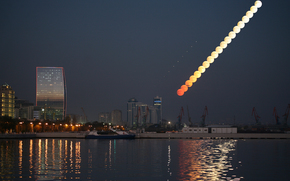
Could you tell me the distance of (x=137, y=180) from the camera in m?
26.1

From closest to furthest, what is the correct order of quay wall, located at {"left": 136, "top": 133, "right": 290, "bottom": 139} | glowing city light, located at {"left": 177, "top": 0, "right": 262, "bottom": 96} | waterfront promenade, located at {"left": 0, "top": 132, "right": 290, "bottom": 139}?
glowing city light, located at {"left": 177, "top": 0, "right": 262, "bottom": 96}
waterfront promenade, located at {"left": 0, "top": 132, "right": 290, "bottom": 139}
quay wall, located at {"left": 136, "top": 133, "right": 290, "bottom": 139}

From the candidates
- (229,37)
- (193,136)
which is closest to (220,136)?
(193,136)


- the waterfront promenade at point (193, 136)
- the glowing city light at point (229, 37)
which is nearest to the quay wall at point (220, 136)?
the waterfront promenade at point (193, 136)

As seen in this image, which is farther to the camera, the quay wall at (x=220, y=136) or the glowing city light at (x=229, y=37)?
the quay wall at (x=220, y=136)

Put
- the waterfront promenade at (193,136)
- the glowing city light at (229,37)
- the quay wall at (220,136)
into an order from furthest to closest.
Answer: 1. the quay wall at (220,136)
2. the waterfront promenade at (193,136)
3. the glowing city light at (229,37)

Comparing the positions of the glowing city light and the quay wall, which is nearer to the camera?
the glowing city light

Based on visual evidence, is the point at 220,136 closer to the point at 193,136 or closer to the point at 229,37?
the point at 193,136

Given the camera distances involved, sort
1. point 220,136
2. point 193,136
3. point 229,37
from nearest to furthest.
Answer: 1. point 229,37
2. point 220,136
3. point 193,136

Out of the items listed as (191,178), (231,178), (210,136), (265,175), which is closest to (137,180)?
(191,178)

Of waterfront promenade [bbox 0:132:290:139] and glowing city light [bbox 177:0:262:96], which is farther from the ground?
glowing city light [bbox 177:0:262:96]

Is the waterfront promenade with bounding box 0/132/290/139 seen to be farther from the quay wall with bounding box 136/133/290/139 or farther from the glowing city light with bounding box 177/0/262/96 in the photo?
the glowing city light with bounding box 177/0/262/96

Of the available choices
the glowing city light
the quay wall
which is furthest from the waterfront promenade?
the glowing city light

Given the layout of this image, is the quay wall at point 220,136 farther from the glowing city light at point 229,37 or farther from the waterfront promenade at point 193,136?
the glowing city light at point 229,37

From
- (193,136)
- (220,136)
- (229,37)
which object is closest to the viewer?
(229,37)
